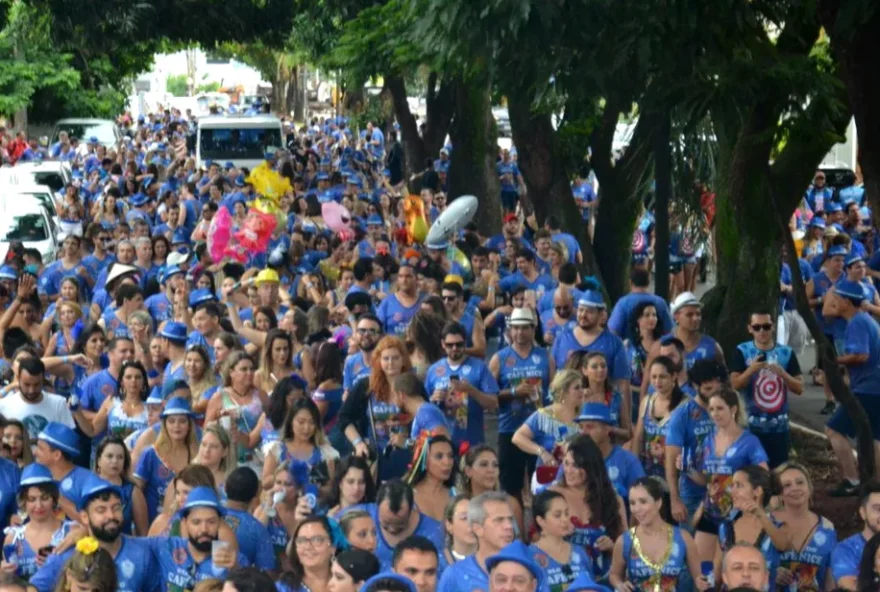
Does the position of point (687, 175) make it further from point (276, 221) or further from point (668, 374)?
point (668, 374)

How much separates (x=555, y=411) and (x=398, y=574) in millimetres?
3598

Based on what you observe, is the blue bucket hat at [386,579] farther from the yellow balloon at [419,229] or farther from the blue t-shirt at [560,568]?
the yellow balloon at [419,229]

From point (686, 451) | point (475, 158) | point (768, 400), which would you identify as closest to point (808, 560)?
point (686, 451)

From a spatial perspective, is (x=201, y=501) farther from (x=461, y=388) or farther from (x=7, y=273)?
(x=7, y=273)

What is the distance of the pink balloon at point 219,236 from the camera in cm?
1875

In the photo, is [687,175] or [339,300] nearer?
[339,300]

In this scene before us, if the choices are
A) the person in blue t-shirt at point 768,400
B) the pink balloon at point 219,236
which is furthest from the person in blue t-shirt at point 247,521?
the pink balloon at point 219,236

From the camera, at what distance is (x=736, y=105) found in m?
11.8

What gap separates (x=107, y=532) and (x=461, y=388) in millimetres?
3610

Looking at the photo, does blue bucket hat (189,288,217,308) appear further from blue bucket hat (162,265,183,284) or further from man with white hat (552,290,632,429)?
man with white hat (552,290,632,429)

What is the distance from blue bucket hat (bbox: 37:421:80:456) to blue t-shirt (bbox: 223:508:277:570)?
1.24 m

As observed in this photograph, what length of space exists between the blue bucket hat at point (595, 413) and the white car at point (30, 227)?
48.9ft

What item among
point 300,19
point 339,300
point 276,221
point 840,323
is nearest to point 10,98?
point 300,19

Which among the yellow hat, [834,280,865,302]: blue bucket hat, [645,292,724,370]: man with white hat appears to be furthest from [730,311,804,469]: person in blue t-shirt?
the yellow hat
